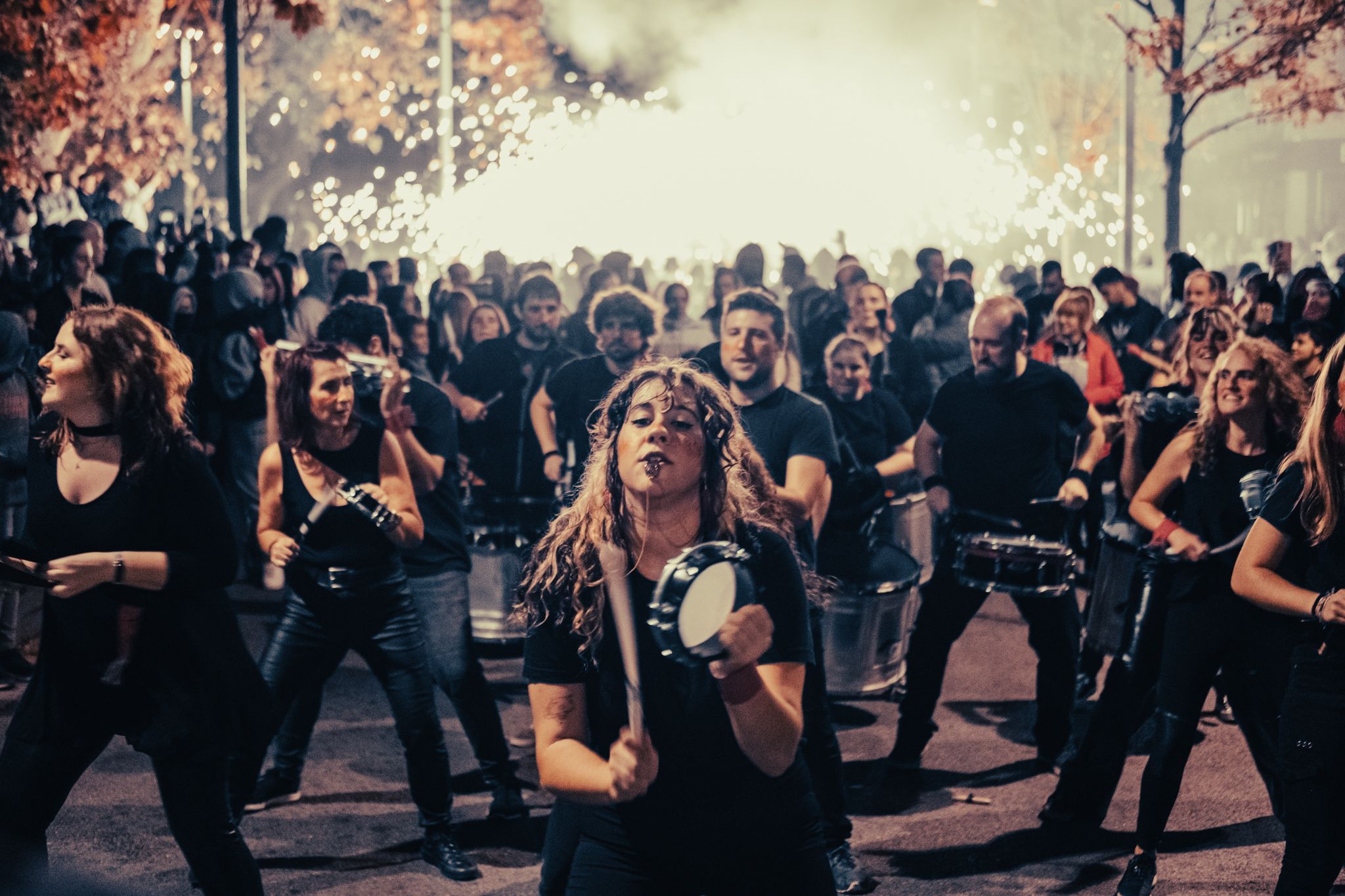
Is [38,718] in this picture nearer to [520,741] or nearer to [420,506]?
[420,506]

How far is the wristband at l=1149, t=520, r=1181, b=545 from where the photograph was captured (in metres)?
5.50

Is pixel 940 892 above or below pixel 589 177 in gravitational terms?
below

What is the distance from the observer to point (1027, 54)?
66.1 m

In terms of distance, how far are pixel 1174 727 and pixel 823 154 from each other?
26.0 meters

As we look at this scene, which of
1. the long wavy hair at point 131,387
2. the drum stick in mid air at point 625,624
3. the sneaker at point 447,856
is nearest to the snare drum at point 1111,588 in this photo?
the sneaker at point 447,856

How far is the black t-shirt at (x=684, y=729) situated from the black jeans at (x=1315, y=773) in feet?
4.98

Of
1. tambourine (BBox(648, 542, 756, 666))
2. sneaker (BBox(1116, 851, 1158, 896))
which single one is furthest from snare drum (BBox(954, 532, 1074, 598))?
tambourine (BBox(648, 542, 756, 666))

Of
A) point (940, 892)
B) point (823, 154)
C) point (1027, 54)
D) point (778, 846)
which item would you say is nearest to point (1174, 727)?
point (940, 892)

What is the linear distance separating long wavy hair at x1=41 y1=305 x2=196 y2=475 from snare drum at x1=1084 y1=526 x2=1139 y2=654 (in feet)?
12.3

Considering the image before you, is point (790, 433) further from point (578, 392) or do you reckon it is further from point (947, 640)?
point (578, 392)

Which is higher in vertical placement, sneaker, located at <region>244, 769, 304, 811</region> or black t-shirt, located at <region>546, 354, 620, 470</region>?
black t-shirt, located at <region>546, 354, 620, 470</region>

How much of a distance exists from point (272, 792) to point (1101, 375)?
5747 millimetres

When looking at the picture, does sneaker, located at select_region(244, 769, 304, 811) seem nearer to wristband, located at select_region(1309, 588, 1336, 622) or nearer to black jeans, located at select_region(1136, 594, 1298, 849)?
black jeans, located at select_region(1136, 594, 1298, 849)

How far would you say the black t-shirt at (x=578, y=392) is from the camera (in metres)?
7.39
